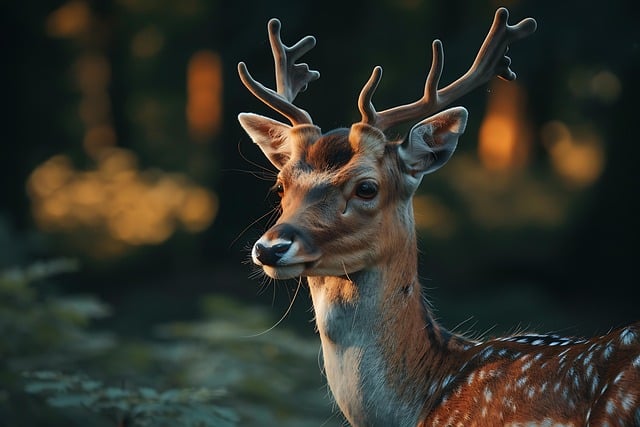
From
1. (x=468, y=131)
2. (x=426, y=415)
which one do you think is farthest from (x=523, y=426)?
(x=468, y=131)

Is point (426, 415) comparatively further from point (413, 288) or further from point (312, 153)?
point (312, 153)

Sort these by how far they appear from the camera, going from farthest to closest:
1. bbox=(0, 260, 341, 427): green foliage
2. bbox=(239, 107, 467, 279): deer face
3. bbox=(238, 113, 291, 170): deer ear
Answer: bbox=(0, 260, 341, 427): green foliage, bbox=(238, 113, 291, 170): deer ear, bbox=(239, 107, 467, 279): deer face

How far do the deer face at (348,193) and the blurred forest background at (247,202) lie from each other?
222cm

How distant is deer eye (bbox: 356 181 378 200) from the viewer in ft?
15.5

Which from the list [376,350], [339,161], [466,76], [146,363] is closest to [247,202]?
[146,363]

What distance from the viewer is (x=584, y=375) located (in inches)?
152

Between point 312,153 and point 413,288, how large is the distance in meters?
0.74

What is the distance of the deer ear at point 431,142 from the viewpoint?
4906 millimetres

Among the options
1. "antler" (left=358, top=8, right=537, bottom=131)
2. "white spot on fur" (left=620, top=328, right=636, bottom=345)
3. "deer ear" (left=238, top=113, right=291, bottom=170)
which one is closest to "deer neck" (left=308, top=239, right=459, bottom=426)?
"antler" (left=358, top=8, right=537, bottom=131)

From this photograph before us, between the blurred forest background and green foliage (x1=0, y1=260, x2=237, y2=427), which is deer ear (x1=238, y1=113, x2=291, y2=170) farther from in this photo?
the blurred forest background

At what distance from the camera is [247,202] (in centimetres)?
1556

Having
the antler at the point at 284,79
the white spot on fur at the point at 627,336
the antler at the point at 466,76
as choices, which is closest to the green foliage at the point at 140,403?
the antler at the point at 284,79

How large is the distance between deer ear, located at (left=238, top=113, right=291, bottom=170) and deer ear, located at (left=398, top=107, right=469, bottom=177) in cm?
68

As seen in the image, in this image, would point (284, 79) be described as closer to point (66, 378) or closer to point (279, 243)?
point (279, 243)
